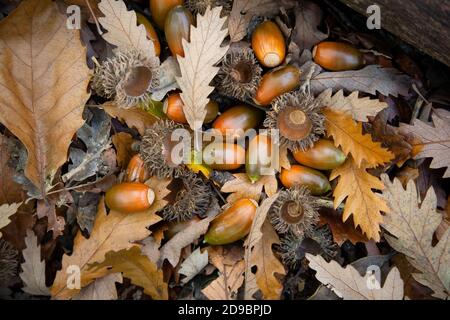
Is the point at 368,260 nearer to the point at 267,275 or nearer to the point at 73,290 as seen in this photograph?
the point at 267,275

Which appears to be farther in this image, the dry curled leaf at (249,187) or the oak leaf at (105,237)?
the dry curled leaf at (249,187)

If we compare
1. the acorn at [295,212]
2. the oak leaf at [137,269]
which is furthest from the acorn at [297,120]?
the oak leaf at [137,269]

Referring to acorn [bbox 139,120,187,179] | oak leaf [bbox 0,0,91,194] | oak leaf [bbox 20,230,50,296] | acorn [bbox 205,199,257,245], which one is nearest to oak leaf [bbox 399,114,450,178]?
acorn [bbox 205,199,257,245]

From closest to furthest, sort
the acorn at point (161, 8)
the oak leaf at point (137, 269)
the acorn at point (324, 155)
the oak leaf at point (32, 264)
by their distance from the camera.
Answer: the oak leaf at point (137, 269) → the oak leaf at point (32, 264) → the acorn at point (324, 155) → the acorn at point (161, 8)

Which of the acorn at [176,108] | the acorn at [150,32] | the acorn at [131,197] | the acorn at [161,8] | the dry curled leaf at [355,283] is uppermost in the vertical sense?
the acorn at [161,8]

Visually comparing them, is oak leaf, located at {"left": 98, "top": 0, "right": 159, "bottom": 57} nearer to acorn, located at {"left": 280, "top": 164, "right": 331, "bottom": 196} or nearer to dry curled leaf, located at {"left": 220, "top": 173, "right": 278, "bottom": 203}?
dry curled leaf, located at {"left": 220, "top": 173, "right": 278, "bottom": 203}

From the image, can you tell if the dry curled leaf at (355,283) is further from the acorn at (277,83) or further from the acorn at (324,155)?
the acorn at (277,83)

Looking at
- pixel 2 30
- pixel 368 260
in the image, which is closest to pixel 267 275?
pixel 368 260
